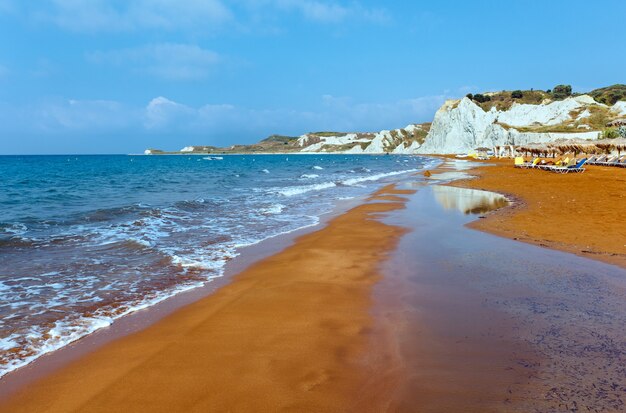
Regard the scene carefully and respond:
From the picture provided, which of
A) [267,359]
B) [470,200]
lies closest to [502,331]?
[267,359]

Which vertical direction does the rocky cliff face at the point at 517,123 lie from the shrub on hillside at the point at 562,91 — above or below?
below

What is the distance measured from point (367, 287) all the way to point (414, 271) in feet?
4.45

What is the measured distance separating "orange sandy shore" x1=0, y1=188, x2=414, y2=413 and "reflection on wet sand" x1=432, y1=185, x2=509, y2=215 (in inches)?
411

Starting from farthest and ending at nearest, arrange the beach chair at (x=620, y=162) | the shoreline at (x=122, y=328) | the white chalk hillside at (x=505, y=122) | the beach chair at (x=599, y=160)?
the white chalk hillside at (x=505, y=122) → the beach chair at (x=599, y=160) → the beach chair at (x=620, y=162) → the shoreline at (x=122, y=328)

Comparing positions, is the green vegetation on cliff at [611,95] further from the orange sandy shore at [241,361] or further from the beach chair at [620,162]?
the orange sandy shore at [241,361]

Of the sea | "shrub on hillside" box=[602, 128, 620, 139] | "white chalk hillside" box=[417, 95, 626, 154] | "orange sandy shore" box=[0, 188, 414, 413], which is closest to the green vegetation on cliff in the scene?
"white chalk hillside" box=[417, 95, 626, 154]

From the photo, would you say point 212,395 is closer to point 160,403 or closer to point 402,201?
point 160,403

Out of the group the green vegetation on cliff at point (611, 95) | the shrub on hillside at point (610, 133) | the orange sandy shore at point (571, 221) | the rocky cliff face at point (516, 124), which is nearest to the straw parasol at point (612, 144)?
the shrub on hillside at point (610, 133)

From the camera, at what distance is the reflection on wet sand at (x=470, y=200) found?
643 inches

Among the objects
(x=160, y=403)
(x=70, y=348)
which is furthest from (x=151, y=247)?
(x=160, y=403)

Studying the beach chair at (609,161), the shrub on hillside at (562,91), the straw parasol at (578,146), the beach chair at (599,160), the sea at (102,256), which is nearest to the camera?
the sea at (102,256)

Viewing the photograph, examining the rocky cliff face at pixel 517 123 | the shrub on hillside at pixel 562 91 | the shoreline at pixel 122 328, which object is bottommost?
the shoreline at pixel 122 328

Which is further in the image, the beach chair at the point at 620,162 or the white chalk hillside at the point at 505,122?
the white chalk hillside at the point at 505,122

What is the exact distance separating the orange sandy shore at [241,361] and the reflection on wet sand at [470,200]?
411 inches
